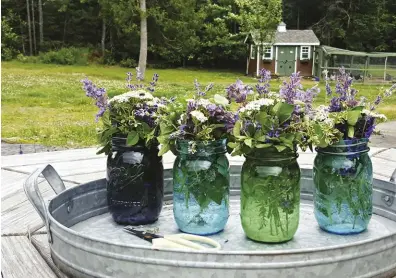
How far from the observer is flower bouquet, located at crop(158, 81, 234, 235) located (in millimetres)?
1388

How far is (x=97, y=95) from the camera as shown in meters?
1.53

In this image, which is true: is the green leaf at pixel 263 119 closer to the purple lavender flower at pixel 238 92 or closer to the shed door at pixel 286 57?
the purple lavender flower at pixel 238 92

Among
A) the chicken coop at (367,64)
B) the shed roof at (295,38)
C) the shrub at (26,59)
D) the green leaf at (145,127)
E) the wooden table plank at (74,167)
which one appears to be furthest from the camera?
the shrub at (26,59)

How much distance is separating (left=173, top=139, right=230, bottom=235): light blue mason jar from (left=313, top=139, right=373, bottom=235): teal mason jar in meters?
0.25

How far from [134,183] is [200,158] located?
22cm

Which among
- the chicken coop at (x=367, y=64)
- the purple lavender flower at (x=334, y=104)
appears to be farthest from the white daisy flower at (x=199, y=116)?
the chicken coop at (x=367, y=64)

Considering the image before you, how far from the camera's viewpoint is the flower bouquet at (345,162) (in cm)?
142

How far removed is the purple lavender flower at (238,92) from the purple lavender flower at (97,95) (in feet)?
1.14

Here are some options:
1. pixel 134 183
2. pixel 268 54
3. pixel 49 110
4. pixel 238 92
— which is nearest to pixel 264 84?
pixel 238 92

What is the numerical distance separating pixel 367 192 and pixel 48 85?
16726 millimetres

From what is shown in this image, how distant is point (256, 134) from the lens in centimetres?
131

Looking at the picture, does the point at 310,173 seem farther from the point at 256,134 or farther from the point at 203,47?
the point at 203,47

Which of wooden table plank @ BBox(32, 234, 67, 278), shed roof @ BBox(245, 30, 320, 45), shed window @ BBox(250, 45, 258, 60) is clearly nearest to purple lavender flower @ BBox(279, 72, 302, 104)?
wooden table plank @ BBox(32, 234, 67, 278)

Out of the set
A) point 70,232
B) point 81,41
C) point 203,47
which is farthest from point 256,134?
point 81,41
